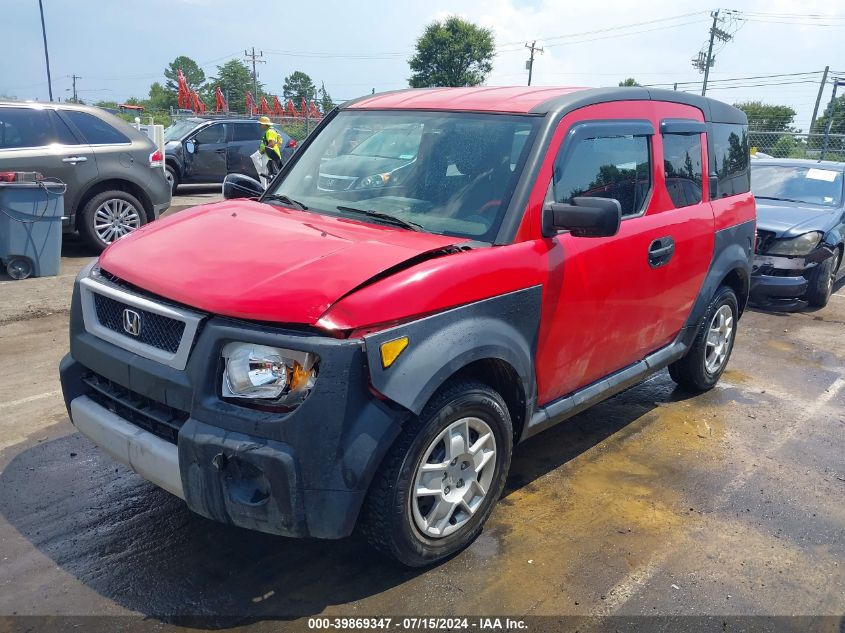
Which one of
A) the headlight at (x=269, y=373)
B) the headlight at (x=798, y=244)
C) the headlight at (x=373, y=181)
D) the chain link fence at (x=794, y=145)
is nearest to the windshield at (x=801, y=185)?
the headlight at (x=798, y=244)

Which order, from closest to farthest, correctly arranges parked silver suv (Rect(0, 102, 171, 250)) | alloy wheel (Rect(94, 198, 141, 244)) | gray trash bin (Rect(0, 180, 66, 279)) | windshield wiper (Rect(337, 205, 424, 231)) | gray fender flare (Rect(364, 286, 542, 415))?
gray fender flare (Rect(364, 286, 542, 415)), windshield wiper (Rect(337, 205, 424, 231)), gray trash bin (Rect(0, 180, 66, 279)), parked silver suv (Rect(0, 102, 171, 250)), alloy wheel (Rect(94, 198, 141, 244))

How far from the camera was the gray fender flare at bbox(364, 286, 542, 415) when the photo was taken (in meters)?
2.63

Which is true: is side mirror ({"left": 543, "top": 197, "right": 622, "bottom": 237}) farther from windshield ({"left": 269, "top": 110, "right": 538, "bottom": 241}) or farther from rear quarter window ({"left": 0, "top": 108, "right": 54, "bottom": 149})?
rear quarter window ({"left": 0, "top": 108, "right": 54, "bottom": 149})

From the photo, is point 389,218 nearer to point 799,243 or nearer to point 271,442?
point 271,442

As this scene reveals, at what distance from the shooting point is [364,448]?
2.60 meters

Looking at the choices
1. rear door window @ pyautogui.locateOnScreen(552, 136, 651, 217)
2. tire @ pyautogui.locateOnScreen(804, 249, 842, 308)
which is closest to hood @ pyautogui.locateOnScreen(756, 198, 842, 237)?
tire @ pyautogui.locateOnScreen(804, 249, 842, 308)

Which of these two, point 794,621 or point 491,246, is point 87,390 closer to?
point 491,246

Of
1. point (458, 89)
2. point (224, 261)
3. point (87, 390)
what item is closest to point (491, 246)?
point (224, 261)

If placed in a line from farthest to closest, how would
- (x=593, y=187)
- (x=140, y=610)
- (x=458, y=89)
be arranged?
1. (x=458, y=89)
2. (x=593, y=187)
3. (x=140, y=610)

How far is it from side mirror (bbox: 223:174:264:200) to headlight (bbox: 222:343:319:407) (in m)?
2.08

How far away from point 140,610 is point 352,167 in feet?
7.80

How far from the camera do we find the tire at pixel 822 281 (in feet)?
26.7

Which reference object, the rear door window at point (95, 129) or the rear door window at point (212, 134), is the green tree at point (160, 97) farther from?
the rear door window at point (95, 129)

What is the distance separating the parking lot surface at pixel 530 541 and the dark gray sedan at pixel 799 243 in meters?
3.42
